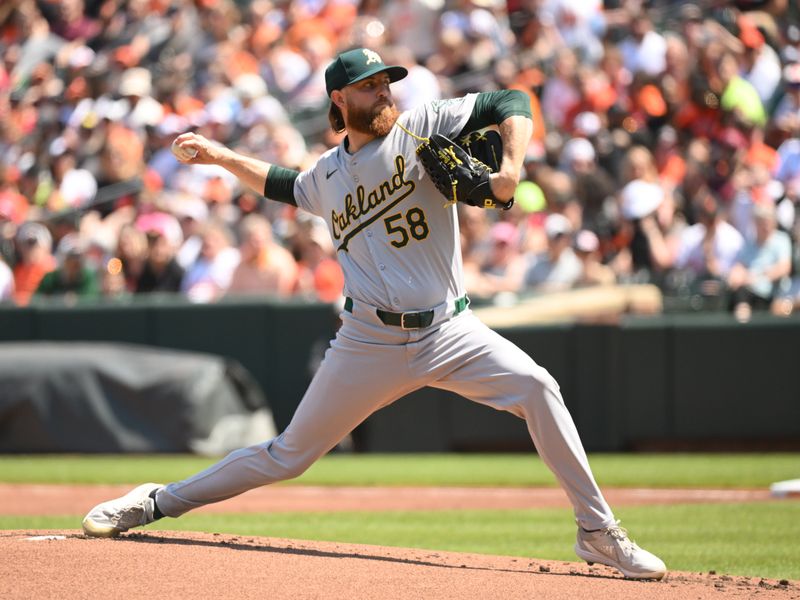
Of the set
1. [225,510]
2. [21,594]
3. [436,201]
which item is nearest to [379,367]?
[436,201]

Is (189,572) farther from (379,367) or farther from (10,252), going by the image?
(10,252)

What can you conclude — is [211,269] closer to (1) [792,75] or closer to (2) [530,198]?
(2) [530,198]

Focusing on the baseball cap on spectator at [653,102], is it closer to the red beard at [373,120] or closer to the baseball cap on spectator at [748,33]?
the baseball cap on spectator at [748,33]

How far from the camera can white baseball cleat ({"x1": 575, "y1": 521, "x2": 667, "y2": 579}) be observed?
5.34 meters

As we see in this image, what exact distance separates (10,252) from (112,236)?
1.37 meters

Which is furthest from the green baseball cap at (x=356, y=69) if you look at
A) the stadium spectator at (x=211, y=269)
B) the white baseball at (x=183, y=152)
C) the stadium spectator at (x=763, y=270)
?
the stadium spectator at (x=211, y=269)

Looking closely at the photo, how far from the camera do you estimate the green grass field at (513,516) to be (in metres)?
7.02

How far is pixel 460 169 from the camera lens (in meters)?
5.18

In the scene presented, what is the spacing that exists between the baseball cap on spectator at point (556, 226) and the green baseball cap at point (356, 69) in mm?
7222

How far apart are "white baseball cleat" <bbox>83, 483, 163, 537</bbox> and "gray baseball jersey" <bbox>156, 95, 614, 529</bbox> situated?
65 cm

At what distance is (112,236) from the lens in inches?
572

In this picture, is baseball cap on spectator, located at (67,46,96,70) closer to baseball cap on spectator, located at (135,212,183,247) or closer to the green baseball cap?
baseball cap on spectator, located at (135,212,183,247)

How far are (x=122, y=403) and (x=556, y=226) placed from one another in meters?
4.36

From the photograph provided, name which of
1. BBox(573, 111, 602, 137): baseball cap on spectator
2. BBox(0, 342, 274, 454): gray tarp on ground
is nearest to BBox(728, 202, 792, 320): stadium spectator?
BBox(573, 111, 602, 137): baseball cap on spectator
